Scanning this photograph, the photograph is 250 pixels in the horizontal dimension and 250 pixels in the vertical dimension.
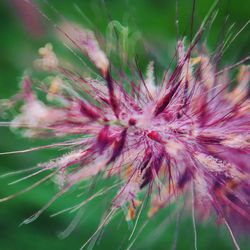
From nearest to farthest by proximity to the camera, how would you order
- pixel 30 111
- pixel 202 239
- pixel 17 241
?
1. pixel 30 111
2. pixel 202 239
3. pixel 17 241

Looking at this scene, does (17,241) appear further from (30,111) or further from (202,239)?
(30,111)

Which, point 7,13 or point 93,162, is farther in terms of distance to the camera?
point 7,13

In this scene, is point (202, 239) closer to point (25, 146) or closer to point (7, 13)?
point (25, 146)

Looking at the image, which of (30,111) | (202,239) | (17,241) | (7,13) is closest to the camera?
(30,111)

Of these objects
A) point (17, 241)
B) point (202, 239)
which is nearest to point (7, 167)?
point (17, 241)

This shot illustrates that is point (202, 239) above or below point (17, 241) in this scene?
above

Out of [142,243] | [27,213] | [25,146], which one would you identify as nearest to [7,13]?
[25,146]

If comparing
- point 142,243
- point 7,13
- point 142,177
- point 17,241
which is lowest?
point 17,241
